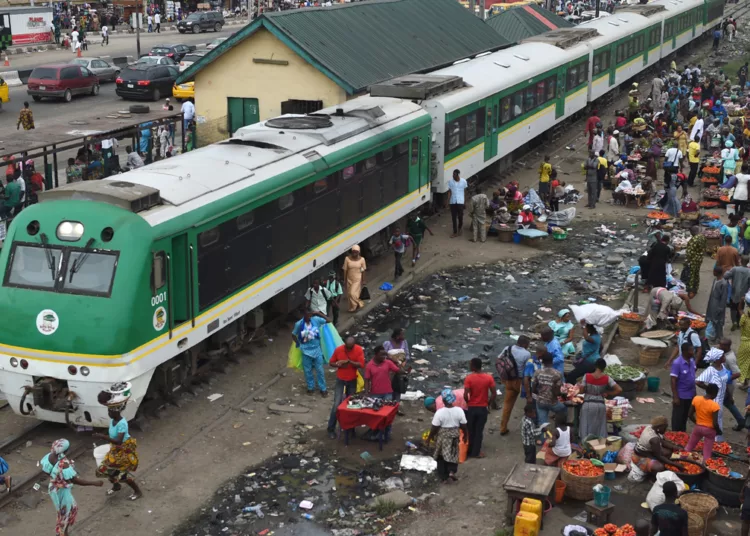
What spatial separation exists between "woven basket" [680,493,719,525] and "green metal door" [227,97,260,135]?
668 inches

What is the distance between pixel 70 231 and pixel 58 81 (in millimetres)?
28609

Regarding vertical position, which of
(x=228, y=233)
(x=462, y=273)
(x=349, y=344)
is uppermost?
(x=228, y=233)

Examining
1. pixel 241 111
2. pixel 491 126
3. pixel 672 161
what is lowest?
pixel 672 161

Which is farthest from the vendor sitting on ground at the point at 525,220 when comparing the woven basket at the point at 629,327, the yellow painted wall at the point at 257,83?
the woven basket at the point at 629,327

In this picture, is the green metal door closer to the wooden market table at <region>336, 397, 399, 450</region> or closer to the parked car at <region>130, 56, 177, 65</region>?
the wooden market table at <region>336, 397, 399, 450</region>

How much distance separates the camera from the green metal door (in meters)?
26.4

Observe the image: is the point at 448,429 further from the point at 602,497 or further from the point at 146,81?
the point at 146,81

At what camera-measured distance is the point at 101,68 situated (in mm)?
44562

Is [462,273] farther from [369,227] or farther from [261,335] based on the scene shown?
[261,335]

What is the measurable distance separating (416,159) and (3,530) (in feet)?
41.6

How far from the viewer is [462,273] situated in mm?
21453

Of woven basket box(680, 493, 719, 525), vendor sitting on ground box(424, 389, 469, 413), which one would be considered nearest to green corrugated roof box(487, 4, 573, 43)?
vendor sitting on ground box(424, 389, 469, 413)

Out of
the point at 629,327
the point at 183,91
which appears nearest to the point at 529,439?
the point at 629,327

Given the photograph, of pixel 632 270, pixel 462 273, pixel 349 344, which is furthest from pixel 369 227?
pixel 349 344
